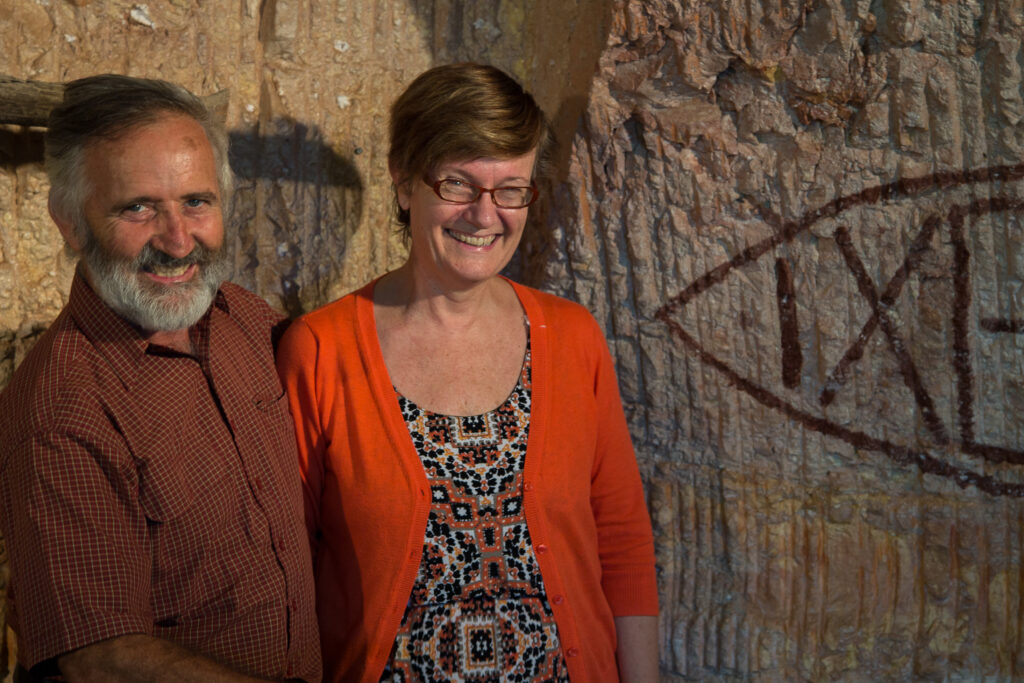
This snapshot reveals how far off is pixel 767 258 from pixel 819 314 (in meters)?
0.14

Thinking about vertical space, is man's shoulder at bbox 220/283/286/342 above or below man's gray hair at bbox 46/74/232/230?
below

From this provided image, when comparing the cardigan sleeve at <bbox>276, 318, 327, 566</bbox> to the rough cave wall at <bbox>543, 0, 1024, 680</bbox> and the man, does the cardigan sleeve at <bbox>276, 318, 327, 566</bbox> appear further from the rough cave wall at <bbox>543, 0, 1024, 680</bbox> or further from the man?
the rough cave wall at <bbox>543, 0, 1024, 680</bbox>

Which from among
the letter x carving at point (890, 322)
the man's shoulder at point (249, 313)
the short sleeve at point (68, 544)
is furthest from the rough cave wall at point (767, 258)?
the short sleeve at point (68, 544)

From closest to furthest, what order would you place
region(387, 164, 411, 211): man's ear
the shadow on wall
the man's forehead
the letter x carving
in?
the man's forehead < region(387, 164, 411, 211): man's ear < the letter x carving < the shadow on wall

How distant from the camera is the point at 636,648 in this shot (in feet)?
5.35

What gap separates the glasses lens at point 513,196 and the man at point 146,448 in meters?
0.44

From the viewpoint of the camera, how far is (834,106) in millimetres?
1687

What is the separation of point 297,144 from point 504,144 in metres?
0.67

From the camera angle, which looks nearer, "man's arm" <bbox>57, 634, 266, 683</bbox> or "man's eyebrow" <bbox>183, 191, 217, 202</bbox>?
"man's arm" <bbox>57, 634, 266, 683</bbox>

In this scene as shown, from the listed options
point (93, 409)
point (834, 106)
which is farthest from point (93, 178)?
point (834, 106)

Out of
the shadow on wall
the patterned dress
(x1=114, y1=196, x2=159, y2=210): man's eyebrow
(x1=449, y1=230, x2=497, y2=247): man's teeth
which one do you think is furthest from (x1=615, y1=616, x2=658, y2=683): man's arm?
(x1=114, y1=196, x2=159, y2=210): man's eyebrow

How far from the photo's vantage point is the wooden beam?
4.99 ft

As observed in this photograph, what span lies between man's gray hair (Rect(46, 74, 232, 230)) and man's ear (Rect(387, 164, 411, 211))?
0.38 m

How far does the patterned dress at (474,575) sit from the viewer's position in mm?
1438
